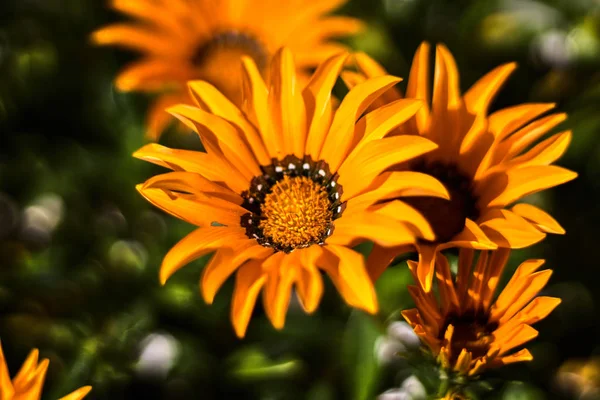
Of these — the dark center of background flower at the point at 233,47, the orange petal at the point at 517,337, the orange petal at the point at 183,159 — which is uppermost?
the dark center of background flower at the point at 233,47

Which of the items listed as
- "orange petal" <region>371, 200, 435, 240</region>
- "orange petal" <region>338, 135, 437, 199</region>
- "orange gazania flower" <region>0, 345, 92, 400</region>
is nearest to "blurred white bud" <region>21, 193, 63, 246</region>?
"orange gazania flower" <region>0, 345, 92, 400</region>

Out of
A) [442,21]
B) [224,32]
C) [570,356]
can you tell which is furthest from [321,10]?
[570,356]

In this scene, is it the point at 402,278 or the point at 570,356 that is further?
the point at 570,356

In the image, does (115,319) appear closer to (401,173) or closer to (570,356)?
(401,173)

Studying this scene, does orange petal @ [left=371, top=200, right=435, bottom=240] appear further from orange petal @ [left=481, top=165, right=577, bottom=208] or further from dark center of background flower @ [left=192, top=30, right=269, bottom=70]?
dark center of background flower @ [left=192, top=30, right=269, bottom=70]

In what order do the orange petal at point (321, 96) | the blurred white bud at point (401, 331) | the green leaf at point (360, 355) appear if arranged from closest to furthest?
the orange petal at point (321, 96) < the green leaf at point (360, 355) < the blurred white bud at point (401, 331)

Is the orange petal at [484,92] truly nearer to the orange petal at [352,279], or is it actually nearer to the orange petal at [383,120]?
the orange petal at [383,120]

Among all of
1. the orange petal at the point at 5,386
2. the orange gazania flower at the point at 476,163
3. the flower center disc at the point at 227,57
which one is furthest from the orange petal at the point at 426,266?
the flower center disc at the point at 227,57

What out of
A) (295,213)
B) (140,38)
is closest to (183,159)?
(295,213)
